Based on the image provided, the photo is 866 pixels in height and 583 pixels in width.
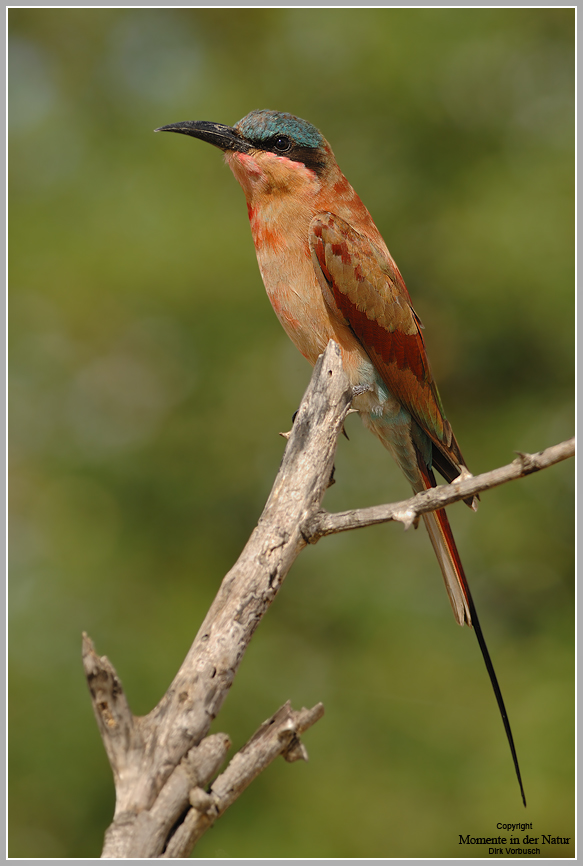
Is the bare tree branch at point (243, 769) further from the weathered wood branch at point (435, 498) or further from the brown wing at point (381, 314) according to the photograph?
the brown wing at point (381, 314)

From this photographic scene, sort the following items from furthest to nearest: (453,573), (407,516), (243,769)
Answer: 1. (453,573)
2. (407,516)
3. (243,769)

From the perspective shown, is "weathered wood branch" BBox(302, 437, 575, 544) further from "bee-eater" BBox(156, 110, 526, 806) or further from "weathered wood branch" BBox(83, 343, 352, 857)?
"bee-eater" BBox(156, 110, 526, 806)

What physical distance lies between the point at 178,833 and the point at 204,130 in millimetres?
1915

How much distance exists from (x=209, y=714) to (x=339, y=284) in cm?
125

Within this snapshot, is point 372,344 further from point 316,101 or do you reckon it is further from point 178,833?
point 316,101

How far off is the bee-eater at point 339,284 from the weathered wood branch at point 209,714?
64cm

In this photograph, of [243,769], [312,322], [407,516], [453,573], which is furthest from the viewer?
[312,322]

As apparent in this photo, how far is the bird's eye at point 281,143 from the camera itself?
86.8 inches

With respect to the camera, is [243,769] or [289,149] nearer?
[243,769]

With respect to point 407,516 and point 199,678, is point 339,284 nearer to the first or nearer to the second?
point 407,516

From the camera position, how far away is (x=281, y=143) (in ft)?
7.27

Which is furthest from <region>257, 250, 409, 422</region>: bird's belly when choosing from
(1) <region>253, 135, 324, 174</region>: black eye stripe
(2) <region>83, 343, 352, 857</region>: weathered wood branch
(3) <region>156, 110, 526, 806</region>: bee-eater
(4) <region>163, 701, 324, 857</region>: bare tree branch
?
(4) <region>163, 701, 324, 857</region>: bare tree branch

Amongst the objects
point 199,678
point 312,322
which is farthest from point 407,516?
point 312,322

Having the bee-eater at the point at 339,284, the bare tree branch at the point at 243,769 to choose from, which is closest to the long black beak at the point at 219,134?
the bee-eater at the point at 339,284
